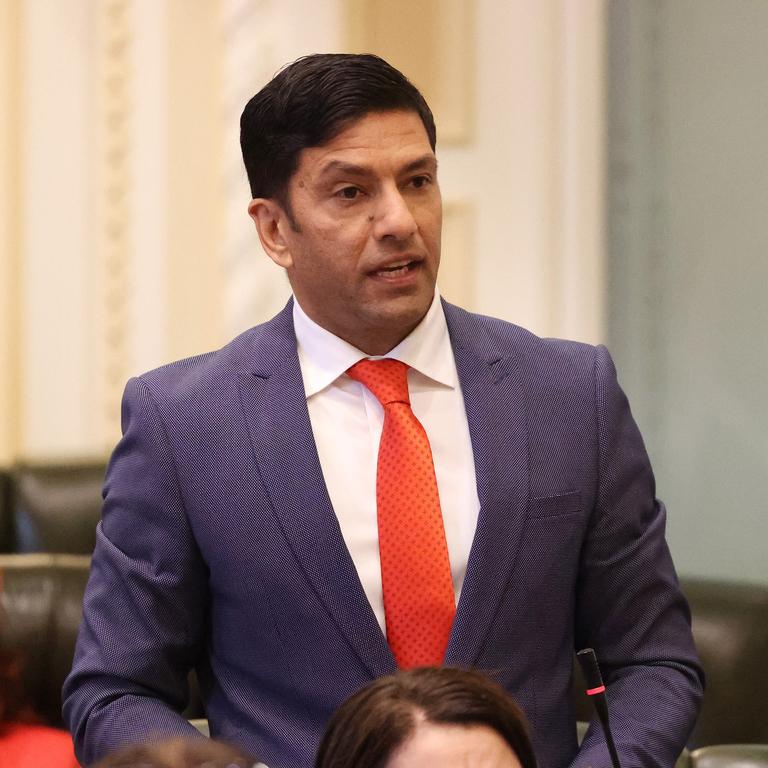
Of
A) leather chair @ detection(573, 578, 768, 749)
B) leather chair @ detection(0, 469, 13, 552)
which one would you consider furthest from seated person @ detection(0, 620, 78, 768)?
leather chair @ detection(573, 578, 768, 749)

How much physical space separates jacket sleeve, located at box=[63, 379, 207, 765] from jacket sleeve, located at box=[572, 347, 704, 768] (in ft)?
1.60

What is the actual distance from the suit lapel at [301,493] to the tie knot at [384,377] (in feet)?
0.25

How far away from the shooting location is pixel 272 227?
1.83 metres

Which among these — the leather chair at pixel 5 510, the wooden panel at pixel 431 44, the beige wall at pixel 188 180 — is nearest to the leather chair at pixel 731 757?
the beige wall at pixel 188 180

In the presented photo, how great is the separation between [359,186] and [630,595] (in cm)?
59

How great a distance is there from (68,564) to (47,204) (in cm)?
131

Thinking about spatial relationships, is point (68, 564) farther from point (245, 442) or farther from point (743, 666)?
point (743, 666)

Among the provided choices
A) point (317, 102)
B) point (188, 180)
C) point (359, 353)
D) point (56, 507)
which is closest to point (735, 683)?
point (359, 353)

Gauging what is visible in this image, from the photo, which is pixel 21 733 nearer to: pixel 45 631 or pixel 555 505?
pixel 45 631

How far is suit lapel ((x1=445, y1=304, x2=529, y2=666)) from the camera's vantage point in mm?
1643

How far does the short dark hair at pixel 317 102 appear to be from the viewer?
1.70m

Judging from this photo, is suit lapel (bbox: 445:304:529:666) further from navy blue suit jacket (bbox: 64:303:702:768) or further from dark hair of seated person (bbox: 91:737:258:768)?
dark hair of seated person (bbox: 91:737:258:768)

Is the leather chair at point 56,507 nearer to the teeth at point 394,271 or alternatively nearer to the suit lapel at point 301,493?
the suit lapel at point 301,493

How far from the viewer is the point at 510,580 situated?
167 centimetres
